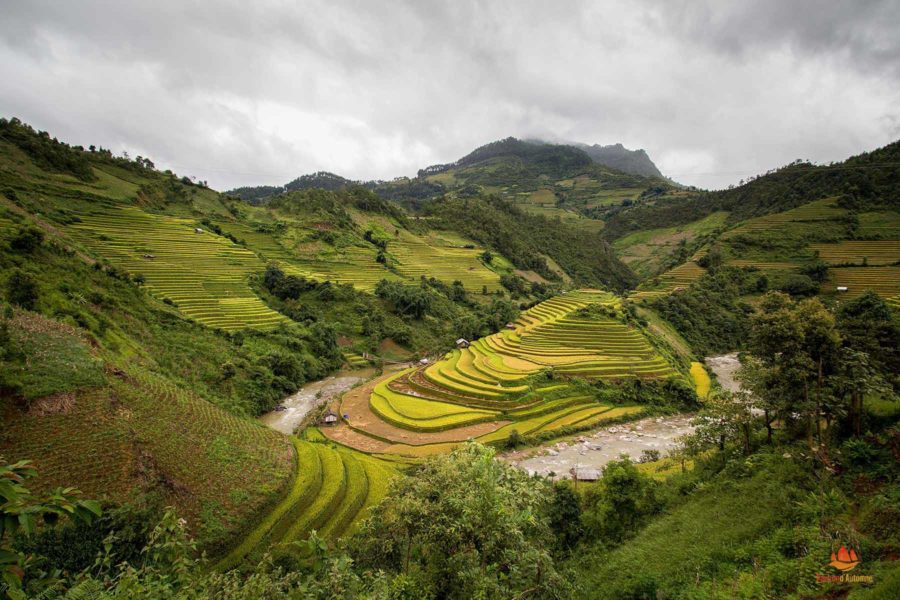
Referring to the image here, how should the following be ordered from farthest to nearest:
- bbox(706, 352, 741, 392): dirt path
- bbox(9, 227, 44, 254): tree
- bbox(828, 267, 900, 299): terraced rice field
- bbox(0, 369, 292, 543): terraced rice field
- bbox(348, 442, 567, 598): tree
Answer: bbox(828, 267, 900, 299): terraced rice field
bbox(706, 352, 741, 392): dirt path
bbox(9, 227, 44, 254): tree
bbox(0, 369, 292, 543): terraced rice field
bbox(348, 442, 567, 598): tree

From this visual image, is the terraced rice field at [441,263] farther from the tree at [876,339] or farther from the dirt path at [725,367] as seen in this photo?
the tree at [876,339]

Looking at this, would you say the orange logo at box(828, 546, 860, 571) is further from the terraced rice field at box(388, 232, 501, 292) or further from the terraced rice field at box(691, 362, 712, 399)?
the terraced rice field at box(388, 232, 501, 292)

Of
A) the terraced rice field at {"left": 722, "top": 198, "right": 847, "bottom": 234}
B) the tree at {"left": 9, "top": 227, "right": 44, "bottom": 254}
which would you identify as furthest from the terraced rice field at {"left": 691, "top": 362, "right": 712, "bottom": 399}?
the tree at {"left": 9, "top": 227, "right": 44, "bottom": 254}

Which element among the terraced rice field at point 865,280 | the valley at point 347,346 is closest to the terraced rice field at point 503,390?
the valley at point 347,346

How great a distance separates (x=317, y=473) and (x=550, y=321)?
2872cm

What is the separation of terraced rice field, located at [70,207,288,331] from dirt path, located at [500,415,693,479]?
84.6 feet

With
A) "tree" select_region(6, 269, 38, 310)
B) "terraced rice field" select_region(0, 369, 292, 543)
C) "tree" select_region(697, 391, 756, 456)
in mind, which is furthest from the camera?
"tree" select_region(6, 269, 38, 310)

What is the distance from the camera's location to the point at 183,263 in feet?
129

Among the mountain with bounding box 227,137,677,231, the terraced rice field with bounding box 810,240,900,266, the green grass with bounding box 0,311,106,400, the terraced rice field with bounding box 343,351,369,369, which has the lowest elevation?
the terraced rice field with bounding box 343,351,369,369

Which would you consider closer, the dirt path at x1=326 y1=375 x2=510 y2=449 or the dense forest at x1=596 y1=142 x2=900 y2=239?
the dirt path at x1=326 y1=375 x2=510 y2=449

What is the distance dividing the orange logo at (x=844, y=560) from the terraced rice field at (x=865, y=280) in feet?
169

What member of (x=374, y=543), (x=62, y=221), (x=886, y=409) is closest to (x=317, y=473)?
(x=374, y=543)

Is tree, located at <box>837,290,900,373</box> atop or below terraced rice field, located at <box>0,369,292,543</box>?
atop

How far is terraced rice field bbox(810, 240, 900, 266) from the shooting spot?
47469mm
